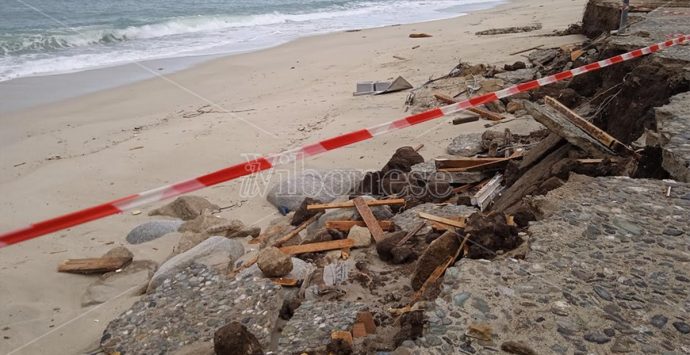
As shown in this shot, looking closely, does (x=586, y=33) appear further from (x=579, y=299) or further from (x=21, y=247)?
(x=21, y=247)

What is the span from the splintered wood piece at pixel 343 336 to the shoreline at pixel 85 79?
1105 cm

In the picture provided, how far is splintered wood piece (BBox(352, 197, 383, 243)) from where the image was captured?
13.9 ft

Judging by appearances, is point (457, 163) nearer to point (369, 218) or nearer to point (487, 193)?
point (487, 193)

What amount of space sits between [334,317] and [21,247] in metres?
4.32

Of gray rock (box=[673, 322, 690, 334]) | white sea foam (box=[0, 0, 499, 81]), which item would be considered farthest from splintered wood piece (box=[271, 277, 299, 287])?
white sea foam (box=[0, 0, 499, 81])

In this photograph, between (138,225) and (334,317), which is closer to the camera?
(334,317)

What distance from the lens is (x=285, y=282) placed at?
3779 millimetres

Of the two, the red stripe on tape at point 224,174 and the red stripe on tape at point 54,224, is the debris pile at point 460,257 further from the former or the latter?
the red stripe on tape at point 54,224

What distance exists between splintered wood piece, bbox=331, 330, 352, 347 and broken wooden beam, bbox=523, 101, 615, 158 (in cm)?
280

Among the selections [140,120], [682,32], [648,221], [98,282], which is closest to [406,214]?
[648,221]

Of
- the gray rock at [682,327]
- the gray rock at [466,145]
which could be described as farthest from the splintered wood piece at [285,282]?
the gray rock at [466,145]

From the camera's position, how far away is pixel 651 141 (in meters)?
4.21

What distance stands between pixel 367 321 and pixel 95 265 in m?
3.35

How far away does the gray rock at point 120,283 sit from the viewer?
4.57m
